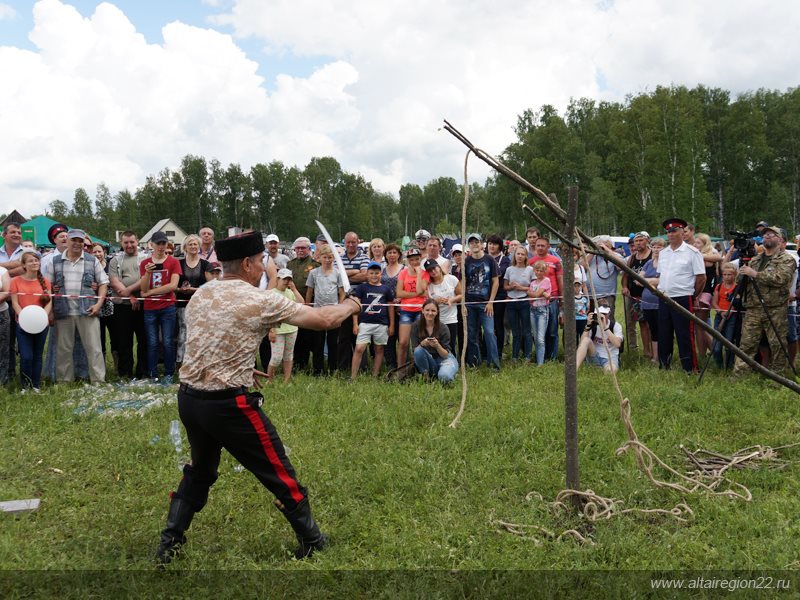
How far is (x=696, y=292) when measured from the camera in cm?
834

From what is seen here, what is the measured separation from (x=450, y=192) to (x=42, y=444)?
Answer: 91.6 meters

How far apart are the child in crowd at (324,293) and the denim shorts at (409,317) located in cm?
95

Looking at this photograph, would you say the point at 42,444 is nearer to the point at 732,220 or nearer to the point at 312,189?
the point at 732,220

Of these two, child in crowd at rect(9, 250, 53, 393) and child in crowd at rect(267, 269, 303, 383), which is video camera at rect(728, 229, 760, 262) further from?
child in crowd at rect(9, 250, 53, 393)

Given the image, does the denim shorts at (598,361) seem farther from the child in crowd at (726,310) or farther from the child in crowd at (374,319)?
the child in crowd at (374,319)

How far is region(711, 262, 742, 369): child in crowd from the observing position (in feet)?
27.1

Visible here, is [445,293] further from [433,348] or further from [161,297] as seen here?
[161,297]

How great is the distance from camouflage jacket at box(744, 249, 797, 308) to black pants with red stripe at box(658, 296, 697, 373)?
2.58 ft

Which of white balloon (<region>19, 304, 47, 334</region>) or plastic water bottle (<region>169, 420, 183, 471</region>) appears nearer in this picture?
plastic water bottle (<region>169, 420, 183, 471</region>)

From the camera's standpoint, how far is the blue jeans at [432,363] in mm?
7766

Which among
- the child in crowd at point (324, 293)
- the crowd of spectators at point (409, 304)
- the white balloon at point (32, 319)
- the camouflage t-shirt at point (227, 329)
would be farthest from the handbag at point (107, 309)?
the camouflage t-shirt at point (227, 329)

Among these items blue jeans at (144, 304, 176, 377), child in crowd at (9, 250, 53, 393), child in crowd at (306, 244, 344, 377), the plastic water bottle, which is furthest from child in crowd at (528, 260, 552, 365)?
child in crowd at (9, 250, 53, 393)

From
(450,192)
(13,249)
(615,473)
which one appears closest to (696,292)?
(615,473)

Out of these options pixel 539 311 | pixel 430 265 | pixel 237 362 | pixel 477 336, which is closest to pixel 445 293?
pixel 430 265
